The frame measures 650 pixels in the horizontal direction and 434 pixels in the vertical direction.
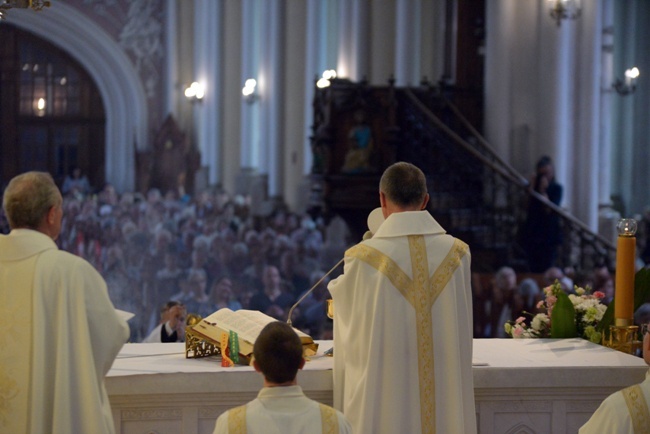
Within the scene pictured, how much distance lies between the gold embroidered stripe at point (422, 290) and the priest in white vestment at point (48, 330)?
1.01 m

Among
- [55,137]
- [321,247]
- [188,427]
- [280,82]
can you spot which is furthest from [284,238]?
[188,427]

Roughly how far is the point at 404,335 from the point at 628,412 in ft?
2.86

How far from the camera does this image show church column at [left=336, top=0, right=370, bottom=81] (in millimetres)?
15641

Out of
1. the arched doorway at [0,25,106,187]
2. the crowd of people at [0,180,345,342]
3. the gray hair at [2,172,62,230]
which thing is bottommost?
the crowd of people at [0,180,345,342]

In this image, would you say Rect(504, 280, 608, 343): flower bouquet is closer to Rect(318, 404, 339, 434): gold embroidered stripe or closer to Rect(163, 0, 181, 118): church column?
Rect(318, 404, 339, 434): gold embroidered stripe

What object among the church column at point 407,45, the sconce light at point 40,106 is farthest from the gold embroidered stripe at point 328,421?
the sconce light at point 40,106

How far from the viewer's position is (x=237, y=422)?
297cm

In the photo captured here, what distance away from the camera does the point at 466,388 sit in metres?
3.89

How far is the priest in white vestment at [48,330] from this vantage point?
10.8 ft

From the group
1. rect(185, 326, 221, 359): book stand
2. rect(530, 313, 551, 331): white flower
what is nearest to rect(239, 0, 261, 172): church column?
rect(530, 313, 551, 331): white flower

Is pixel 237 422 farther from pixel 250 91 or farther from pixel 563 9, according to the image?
pixel 250 91

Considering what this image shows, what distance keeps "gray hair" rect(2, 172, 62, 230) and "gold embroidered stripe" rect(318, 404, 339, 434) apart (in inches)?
43.0

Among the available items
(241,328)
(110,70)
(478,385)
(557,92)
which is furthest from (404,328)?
(110,70)

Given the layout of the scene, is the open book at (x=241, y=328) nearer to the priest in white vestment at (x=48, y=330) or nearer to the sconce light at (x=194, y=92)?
the priest in white vestment at (x=48, y=330)
